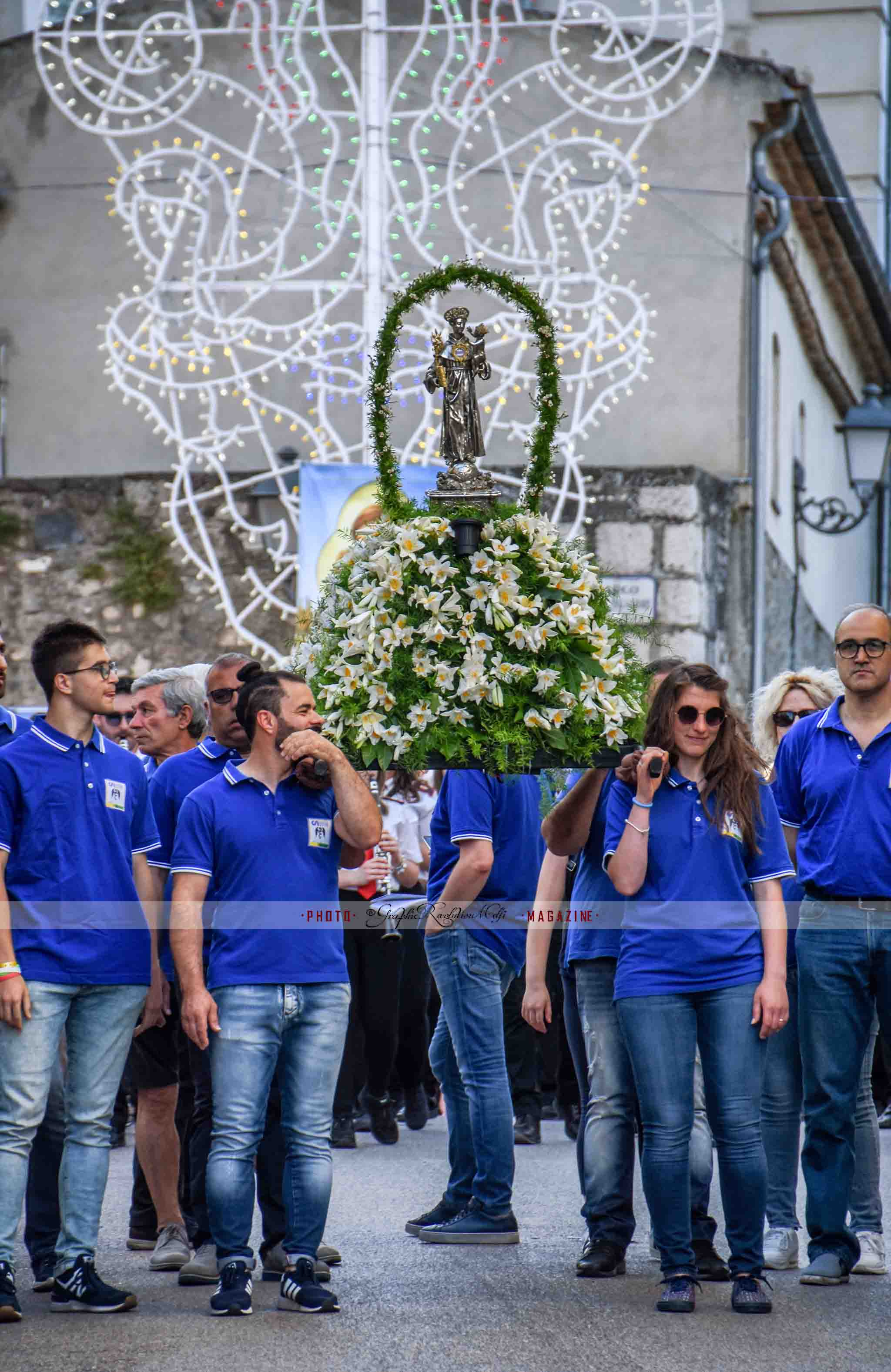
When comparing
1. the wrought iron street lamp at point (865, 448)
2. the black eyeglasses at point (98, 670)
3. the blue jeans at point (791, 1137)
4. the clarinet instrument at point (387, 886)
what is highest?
the wrought iron street lamp at point (865, 448)

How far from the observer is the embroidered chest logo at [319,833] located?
648 cm

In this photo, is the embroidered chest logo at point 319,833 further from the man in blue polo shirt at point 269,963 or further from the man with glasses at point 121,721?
the man with glasses at point 121,721

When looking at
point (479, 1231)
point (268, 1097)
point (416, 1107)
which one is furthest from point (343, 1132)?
point (268, 1097)

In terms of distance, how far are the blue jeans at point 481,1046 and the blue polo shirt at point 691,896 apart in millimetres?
1098

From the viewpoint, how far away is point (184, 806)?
6.45 meters

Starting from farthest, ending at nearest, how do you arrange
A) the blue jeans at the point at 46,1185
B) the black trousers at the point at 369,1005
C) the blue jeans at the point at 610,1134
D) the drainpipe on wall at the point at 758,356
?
the drainpipe on wall at the point at 758,356 → the black trousers at the point at 369,1005 → the blue jeans at the point at 610,1134 → the blue jeans at the point at 46,1185

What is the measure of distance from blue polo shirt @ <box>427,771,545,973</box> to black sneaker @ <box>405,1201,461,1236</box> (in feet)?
2.86

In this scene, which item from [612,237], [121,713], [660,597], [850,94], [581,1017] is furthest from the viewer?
[850,94]

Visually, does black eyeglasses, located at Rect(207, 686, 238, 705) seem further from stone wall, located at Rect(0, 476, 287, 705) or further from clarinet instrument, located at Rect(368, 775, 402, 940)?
stone wall, located at Rect(0, 476, 287, 705)

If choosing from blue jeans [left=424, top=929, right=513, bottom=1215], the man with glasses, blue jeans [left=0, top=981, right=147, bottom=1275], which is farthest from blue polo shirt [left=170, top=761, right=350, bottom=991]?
the man with glasses

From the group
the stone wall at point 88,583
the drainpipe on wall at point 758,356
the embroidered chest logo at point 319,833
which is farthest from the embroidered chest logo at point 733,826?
the drainpipe on wall at point 758,356

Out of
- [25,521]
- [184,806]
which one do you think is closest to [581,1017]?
[184,806]

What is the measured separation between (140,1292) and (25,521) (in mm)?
11021

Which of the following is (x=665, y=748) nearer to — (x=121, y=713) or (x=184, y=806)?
(x=184, y=806)
